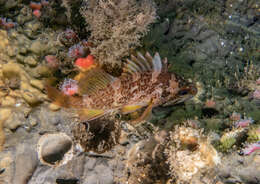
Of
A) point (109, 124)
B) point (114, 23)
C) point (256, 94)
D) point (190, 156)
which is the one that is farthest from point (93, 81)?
point (256, 94)

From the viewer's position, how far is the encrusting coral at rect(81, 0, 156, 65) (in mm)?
3740

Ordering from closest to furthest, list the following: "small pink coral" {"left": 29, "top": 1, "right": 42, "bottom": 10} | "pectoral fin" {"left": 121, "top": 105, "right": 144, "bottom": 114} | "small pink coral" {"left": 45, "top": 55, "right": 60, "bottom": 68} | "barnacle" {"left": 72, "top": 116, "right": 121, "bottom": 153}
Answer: "barnacle" {"left": 72, "top": 116, "right": 121, "bottom": 153}, "pectoral fin" {"left": 121, "top": 105, "right": 144, "bottom": 114}, "small pink coral" {"left": 45, "top": 55, "right": 60, "bottom": 68}, "small pink coral" {"left": 29, "top": 1, "right": 42, "bottom": 10}

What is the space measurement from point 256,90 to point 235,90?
459mm

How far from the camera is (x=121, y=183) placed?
3861 mm

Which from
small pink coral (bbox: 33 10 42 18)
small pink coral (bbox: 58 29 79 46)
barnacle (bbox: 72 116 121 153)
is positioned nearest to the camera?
barnacle (bbox: 72 116 121 153)

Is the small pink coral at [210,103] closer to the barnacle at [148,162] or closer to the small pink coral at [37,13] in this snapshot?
the barnacle at [148,162]

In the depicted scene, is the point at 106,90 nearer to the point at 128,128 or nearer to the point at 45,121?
the point at 128,128

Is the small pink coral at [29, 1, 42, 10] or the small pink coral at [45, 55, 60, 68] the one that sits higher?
the small pink coral at [29, 1, 42, 10]

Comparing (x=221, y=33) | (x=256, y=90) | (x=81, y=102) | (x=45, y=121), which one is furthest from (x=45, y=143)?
(x=221, y=33)

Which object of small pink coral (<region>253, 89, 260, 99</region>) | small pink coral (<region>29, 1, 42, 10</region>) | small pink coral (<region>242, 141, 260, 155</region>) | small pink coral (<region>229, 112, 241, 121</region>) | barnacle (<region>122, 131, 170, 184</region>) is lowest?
barnacle (<region>122, 131, 170, 184</region>)

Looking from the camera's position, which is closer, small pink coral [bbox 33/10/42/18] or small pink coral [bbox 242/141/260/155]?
small pink coral [bbox 242/141/260/155]

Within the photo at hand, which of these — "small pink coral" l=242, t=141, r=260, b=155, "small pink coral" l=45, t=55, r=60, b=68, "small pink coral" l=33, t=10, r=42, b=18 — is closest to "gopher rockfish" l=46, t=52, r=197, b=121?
"small pink coral" l=45, t=55, r=60, b=68

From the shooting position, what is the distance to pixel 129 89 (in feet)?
12.4

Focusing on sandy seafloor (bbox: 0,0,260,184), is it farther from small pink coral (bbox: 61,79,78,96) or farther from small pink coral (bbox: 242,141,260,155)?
small pink coral (bbox: 61,79,78,96)
